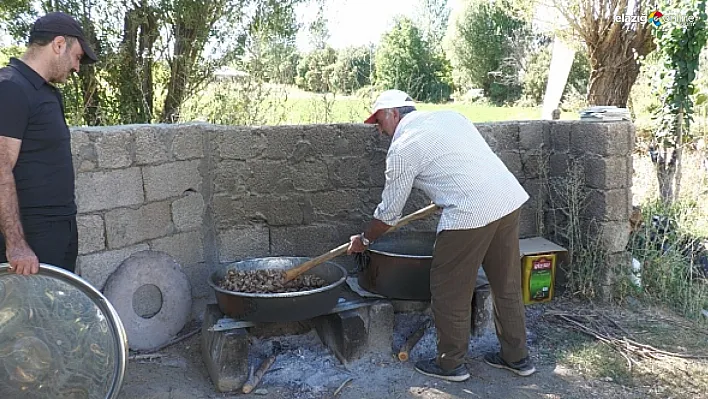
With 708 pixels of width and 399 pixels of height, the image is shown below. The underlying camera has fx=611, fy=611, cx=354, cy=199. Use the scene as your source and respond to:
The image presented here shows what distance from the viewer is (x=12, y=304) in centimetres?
245

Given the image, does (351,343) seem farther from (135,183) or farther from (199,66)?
(199,66)

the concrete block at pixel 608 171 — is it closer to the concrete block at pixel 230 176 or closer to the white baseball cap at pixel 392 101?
the white baseball cap at pixel 392 101

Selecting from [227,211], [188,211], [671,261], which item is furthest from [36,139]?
[671,261]

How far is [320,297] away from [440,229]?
729 mm

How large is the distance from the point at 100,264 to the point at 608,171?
3490 mm

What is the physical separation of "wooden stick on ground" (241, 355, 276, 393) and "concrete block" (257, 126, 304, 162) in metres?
1.32

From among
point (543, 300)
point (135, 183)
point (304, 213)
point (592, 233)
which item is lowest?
point (543, 300)

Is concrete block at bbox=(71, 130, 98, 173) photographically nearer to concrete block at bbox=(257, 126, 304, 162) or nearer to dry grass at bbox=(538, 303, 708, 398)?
concrete block at bbox=(257, 126, 304, 162)

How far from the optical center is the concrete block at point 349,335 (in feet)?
11.5

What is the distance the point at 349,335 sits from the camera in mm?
3506

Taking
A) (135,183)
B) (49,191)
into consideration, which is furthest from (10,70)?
(135,183)

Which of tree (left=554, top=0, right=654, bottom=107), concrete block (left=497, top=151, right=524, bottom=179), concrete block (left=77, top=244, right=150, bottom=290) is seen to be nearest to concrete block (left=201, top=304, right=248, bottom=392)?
concrete block (left=77, top=244, right=150, bottom=290)

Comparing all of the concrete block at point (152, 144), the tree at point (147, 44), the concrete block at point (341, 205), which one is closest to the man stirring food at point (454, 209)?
the concrete block at point (341, 205)

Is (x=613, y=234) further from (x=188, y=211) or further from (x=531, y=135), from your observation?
(x=188, y=211)
